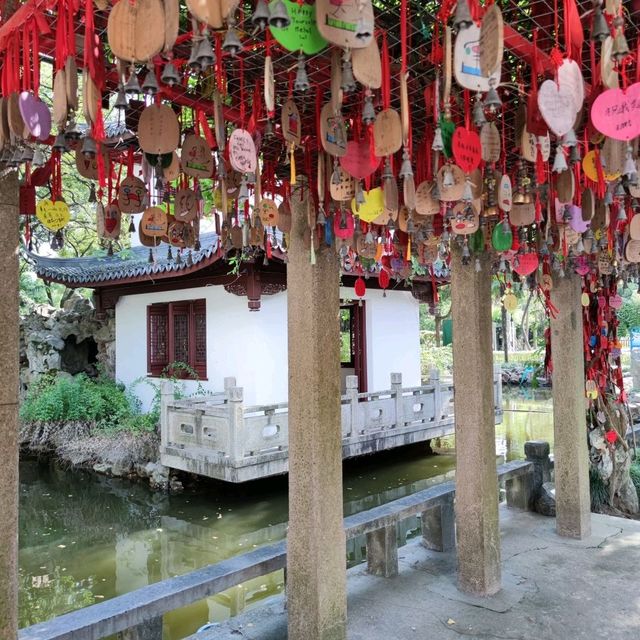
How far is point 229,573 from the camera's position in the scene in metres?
2.87

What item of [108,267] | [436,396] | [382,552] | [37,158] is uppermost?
[108,267]

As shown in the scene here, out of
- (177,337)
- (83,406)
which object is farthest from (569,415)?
(83,406)

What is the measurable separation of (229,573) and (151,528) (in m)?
5.29

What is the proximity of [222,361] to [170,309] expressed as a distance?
186 cm

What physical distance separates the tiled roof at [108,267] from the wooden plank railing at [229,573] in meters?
6.53

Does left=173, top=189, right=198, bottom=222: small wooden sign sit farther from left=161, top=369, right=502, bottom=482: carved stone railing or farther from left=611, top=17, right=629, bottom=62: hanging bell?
left=161, top=369, right=502, bottom=482: carved stone railing

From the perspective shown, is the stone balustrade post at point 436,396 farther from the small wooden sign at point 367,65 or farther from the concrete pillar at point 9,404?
the small wooden sign at point 367,65

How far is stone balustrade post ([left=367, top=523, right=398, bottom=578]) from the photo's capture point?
3.75m

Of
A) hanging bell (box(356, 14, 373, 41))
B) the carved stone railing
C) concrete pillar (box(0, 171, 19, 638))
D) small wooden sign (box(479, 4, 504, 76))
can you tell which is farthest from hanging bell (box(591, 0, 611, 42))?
the carved stone railing

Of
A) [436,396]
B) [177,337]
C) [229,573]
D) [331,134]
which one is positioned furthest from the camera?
[177,337]

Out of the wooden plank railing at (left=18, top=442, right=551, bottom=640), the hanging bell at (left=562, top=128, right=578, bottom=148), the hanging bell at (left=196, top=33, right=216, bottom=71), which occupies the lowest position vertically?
the wooden plank railing at (left=18, top=442, right=551, bottom=640)

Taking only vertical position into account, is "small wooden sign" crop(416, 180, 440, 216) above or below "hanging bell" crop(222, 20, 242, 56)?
below

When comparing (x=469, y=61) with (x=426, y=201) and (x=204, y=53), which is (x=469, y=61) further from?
(x=426, y=201)

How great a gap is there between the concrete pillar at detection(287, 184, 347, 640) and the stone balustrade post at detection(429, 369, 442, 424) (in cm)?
784
